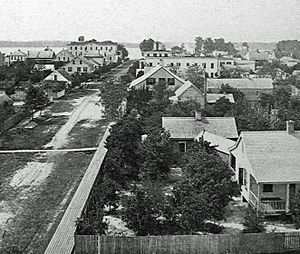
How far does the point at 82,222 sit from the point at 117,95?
1451 inches

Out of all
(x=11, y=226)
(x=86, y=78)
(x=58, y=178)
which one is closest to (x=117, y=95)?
(x=58, y=178)

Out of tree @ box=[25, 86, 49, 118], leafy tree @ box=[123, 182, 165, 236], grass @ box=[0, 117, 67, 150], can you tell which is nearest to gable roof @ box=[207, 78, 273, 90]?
tree @ box=[25, 86, 49, 118]

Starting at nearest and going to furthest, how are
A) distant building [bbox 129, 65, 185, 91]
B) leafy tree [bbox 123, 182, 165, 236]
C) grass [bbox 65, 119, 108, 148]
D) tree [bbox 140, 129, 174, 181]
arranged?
leafy tree [bbox 123, 182, 165, 236]
tree [bbox 140, 129, 174, 181]
grass [bbox 65, 119, 108, 148]
distant building [bbox 129, 65, 185, 91]

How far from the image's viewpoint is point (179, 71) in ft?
377

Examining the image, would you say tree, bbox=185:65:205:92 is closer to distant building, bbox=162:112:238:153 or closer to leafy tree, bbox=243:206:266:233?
distant building, bbox=162:112:238:153

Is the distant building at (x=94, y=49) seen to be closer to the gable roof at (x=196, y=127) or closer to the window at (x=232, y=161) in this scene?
the gable roof at (x=196, y=127)

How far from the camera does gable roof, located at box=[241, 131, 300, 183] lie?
90.1ft

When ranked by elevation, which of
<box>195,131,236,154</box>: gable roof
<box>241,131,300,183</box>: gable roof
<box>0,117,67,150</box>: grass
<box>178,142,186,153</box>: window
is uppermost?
<box>241,131,300,183</box>: gable roof

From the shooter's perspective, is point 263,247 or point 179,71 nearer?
point 263,247

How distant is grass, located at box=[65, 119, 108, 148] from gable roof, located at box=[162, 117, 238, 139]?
9.84m

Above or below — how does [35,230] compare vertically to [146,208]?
below

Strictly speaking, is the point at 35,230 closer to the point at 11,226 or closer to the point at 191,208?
the point at 11,226

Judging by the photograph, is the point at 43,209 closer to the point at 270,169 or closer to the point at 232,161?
the point at 232,161

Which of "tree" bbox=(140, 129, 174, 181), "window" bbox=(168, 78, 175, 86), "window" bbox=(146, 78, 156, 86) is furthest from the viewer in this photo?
"window" bbox=(168, 78, 175, 86)
